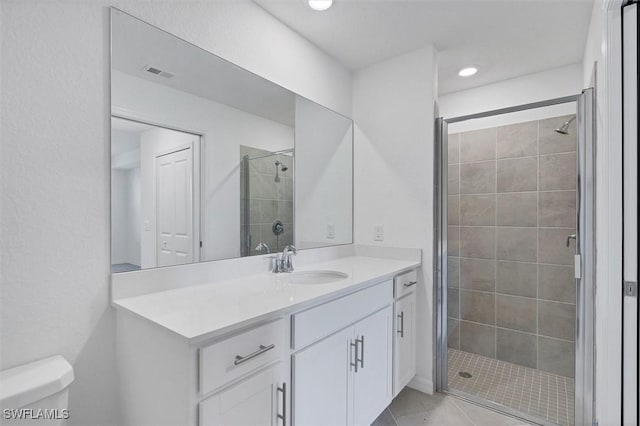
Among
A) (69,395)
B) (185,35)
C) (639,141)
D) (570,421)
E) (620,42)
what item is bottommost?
(570,421)

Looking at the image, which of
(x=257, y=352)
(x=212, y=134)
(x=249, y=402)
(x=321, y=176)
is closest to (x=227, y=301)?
(x=257, y=352)

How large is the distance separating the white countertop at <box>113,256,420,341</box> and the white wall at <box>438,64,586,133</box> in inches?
72.8

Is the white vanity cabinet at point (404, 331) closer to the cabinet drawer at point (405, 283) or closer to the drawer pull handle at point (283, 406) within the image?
the cabinet drawer at point (405, 283)

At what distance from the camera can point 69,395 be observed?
1136mm

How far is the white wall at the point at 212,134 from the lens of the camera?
134 centimetres

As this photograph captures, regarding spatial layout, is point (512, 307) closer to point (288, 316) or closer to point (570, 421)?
point (570, 421)

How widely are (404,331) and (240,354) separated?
130cm

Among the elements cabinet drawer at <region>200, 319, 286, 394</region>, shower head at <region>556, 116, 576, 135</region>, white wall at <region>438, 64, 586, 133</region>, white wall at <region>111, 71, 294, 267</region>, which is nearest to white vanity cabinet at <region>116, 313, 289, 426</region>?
cabinet drawer at <region>200, 319, 286, 394</region>

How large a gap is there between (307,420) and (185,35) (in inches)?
69.9

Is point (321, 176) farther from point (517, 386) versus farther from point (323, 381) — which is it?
point (517, 386)

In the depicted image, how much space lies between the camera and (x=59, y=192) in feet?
3.65

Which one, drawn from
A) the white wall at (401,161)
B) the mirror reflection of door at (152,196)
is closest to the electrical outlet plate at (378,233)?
the white wall at (401,161)

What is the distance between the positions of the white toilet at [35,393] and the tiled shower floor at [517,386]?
7.33 ft

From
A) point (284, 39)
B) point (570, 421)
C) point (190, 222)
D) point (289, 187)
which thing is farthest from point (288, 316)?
point (570, 421)
